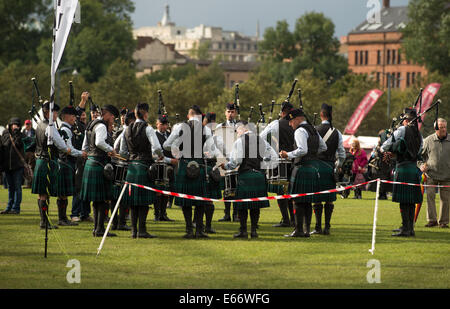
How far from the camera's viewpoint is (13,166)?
57.2 ft

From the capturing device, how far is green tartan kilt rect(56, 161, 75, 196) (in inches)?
551

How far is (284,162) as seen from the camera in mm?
13164

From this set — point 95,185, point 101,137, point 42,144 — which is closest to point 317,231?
point 95,185

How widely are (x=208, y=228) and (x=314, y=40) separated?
74.6 metres

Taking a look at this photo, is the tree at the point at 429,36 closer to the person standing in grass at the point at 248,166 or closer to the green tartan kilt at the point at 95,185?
the person standing in grass at the point at 248,166

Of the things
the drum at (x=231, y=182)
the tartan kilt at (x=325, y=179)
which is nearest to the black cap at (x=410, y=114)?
A: the tartan kilt at (x=325, y=179)

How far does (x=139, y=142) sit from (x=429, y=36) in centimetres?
5283

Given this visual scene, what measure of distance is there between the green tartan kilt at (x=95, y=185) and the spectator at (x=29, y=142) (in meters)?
1.83

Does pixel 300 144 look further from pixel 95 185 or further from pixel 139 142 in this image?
pixel 95 185

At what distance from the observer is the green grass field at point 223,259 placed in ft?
29.4

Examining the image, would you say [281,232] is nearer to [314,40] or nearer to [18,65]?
[18,65]
